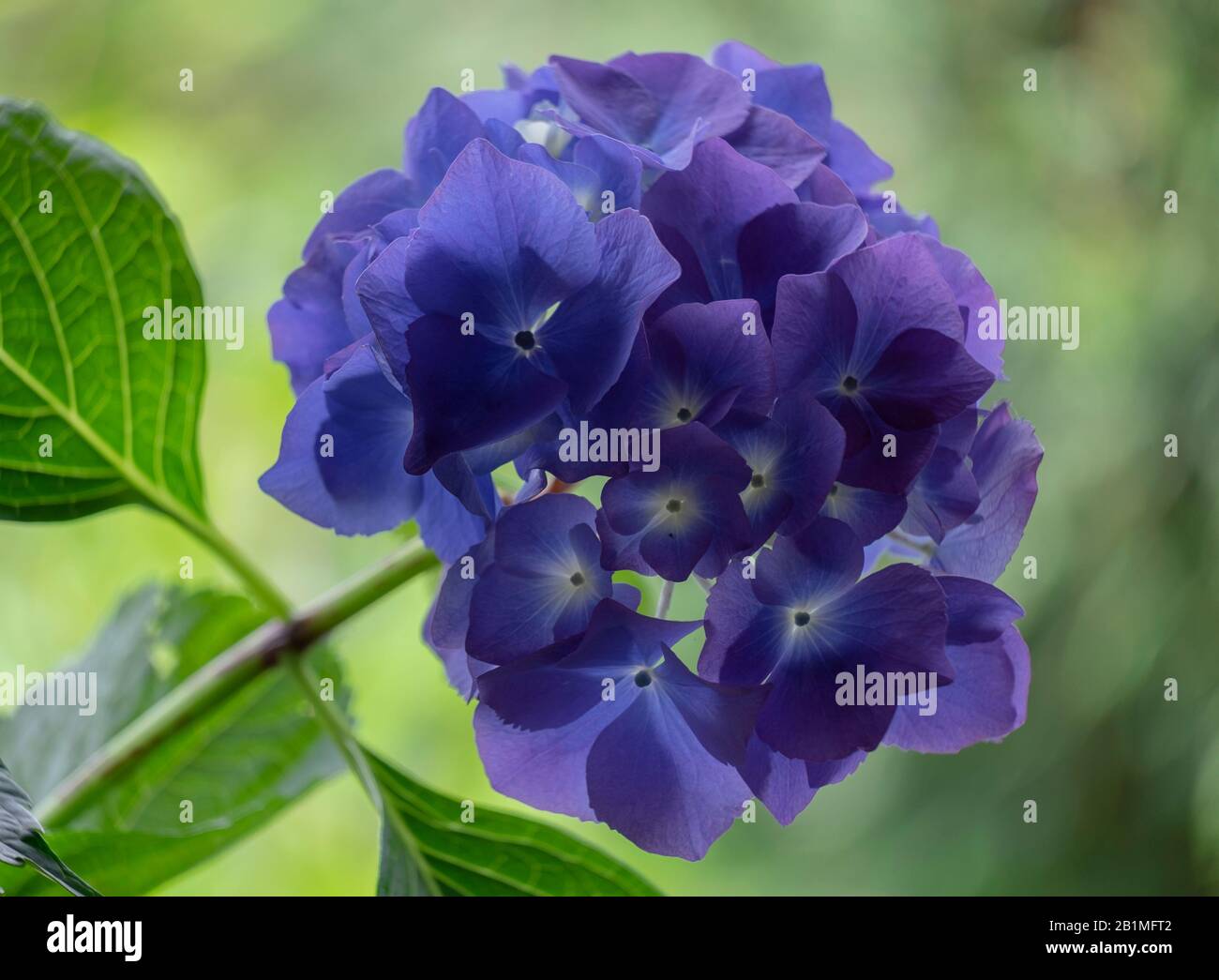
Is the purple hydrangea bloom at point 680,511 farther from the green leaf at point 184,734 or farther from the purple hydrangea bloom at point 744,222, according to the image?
the green leaf at point 184,734

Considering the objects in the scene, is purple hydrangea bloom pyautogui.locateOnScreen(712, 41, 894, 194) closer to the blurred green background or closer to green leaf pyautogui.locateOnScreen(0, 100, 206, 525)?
green leaf pyautogui.locateOnScreen(0, 100, 206, 525)

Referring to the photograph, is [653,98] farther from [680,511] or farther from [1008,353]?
[1008,353]

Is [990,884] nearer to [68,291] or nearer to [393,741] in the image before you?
[393,741]

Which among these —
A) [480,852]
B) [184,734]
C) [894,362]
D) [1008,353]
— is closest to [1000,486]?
[894,362]

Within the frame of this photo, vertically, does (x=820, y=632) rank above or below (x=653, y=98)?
below

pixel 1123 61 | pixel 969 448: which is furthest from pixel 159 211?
pixel 1123 61

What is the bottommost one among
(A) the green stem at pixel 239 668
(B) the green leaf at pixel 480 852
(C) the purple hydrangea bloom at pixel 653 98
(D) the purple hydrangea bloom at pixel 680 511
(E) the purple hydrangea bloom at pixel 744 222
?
(B) the green leaf at pixel 480 852

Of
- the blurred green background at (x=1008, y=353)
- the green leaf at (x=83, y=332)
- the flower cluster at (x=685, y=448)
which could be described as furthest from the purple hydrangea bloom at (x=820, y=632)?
the blurred green background at (x=1008, y=353)
